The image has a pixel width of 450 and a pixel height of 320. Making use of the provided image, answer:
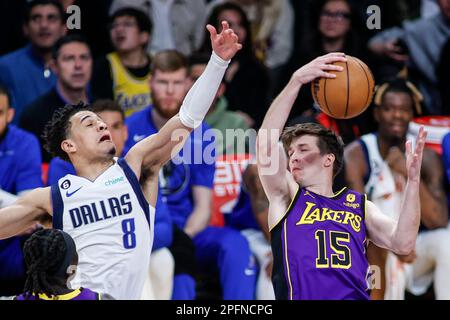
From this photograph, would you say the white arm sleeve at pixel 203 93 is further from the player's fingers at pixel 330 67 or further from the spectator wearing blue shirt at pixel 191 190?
the spectator wearing blue shirt at pixel 191 190

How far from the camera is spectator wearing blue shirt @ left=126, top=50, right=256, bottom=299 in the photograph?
775 centimetres

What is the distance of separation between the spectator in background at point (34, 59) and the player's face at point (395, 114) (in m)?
2.57

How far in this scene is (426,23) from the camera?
9.42 metres

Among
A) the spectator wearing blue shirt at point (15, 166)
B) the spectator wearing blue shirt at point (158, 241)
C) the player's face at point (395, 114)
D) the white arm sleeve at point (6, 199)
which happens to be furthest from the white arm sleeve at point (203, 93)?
the player's face at point (395, 114)

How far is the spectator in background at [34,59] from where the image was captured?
873 cm

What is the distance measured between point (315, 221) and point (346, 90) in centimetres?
85

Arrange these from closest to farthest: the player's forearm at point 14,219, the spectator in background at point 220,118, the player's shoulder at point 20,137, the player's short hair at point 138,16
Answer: the player's forearm at point 14,219
the player's shoulder at point 20,137
the spectator in background at point 220,118
the player's short hair at point 138,16

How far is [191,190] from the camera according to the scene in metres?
8.12

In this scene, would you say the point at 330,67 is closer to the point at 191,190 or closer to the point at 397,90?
the point at 191,190

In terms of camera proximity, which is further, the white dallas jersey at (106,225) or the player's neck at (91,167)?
the player's neck at (91,167)

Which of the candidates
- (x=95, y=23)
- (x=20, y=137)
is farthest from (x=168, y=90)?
(x=95, y=23)

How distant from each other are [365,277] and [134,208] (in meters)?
1.27

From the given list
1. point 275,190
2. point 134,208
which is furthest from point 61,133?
point 275,190

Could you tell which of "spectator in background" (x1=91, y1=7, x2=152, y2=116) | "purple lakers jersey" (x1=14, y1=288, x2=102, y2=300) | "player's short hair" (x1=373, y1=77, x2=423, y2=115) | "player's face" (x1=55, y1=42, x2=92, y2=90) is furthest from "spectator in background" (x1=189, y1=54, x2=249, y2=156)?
"purple lakers jersey" (x1=14, y1=288, x2=102, y2=300)
